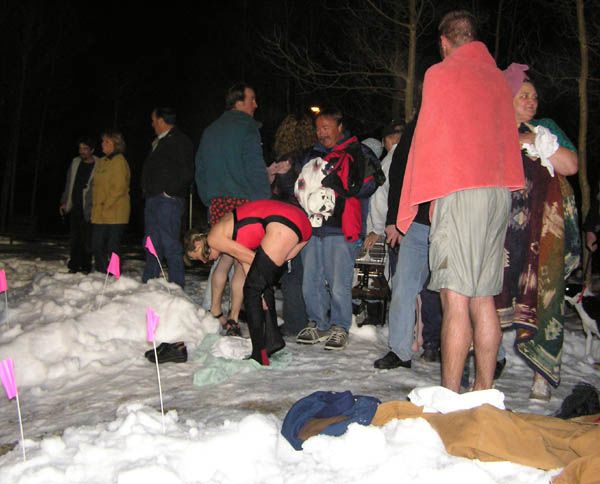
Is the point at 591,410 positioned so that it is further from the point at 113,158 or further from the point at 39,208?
the point at 39,208

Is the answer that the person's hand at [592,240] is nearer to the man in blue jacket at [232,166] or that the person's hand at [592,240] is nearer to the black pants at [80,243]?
the man in blue jacket at [232,166]

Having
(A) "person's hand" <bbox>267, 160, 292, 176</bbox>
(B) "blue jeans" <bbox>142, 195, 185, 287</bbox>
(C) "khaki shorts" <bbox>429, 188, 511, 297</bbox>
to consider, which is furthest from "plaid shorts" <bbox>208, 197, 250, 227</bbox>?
(C) "khaki shorts" <bbox>429, 188, 511, 297</bbox>

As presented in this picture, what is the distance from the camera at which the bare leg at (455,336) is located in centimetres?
320

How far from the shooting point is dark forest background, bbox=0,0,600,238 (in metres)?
11.5

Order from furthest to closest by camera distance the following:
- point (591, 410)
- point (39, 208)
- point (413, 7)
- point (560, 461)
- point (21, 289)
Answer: point (39, 208) < point (413, 7) < point (21, 289) < point (591, 410) < point (560, 461)

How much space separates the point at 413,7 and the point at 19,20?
40.7 ft

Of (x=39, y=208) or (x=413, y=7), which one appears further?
(x=39, y=208)

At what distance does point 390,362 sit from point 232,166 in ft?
7.31

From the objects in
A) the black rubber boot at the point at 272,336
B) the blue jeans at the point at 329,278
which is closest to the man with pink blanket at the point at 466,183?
the black rubber boot at the point at 272,336

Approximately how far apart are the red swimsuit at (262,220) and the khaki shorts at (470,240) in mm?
1435

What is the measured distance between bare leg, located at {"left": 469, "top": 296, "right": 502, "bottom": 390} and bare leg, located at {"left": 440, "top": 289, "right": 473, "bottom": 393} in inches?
1.8

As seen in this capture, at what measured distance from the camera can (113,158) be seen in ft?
24.2

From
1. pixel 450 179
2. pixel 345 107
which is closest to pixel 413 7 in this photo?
pixel 345 107

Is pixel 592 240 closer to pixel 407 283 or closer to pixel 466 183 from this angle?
pixel 407 283
